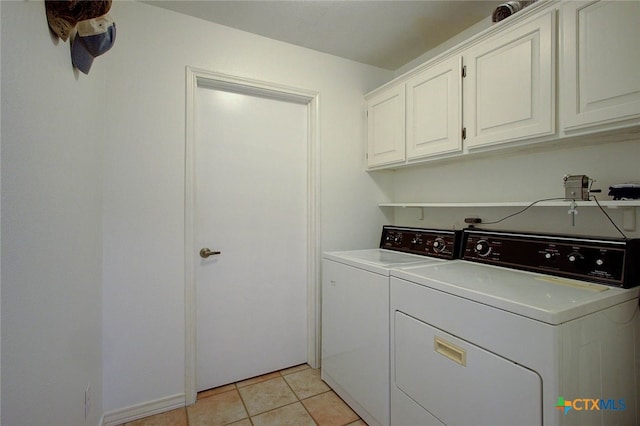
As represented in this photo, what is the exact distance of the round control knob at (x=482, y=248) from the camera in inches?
62.9

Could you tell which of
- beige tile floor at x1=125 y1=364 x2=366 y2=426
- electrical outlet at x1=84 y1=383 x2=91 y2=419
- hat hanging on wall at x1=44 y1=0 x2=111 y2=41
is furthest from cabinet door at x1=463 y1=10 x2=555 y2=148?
electrical outlet at x1=84 y1=383 x2=91 y2=419

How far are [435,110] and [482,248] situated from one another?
0.88 m

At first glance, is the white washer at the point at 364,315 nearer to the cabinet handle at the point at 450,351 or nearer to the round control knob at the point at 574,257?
the cabinet handle at the point at 450,351

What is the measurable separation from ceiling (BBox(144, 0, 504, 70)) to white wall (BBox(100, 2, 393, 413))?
0.45 ft

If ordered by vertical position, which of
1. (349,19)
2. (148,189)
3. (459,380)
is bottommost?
(459,380)

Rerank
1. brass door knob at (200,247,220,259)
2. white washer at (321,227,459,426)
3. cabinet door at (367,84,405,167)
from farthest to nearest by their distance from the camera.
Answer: cabinet door at (367,84,405,167) < brass door knob at (200,247,220,259) < white washer at (321,227,459,426)

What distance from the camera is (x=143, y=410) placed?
1.72m

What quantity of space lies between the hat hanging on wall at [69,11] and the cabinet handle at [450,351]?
66.4 inches

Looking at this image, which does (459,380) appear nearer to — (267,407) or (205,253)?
(267,407)

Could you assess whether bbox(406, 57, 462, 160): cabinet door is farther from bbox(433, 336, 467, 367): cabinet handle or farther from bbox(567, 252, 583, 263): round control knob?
bbox(433, 336, 467, 367): cabinet handle

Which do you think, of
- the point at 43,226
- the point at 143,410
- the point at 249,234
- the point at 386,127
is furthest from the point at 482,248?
the point at 143,410

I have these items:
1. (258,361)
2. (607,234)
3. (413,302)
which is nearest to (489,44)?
(607,234)

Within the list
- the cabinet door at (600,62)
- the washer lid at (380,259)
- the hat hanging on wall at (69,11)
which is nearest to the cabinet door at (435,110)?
the cabinet door at (600,62)

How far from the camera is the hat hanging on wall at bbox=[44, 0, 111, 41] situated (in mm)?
873
